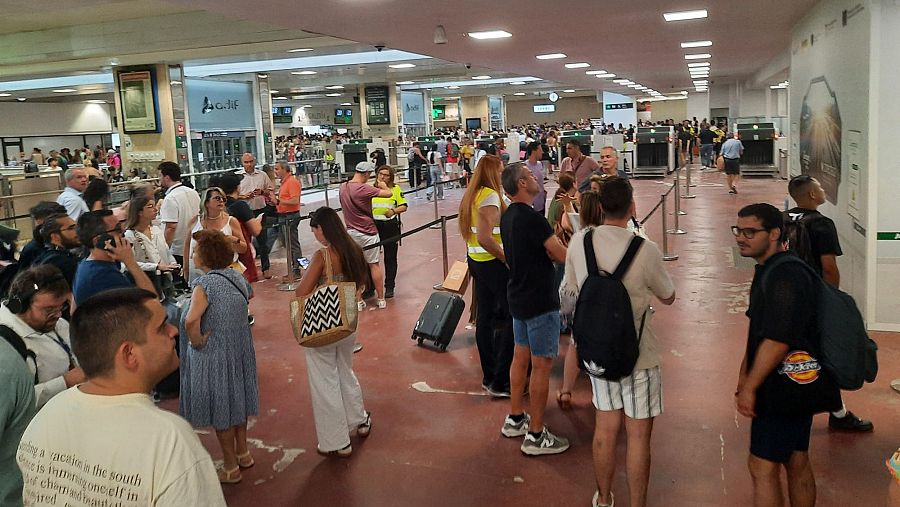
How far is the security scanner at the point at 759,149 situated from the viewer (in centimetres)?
2275

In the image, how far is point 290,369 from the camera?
652cm

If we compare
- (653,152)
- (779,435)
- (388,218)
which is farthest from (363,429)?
(653,152)

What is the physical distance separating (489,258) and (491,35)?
7379mm

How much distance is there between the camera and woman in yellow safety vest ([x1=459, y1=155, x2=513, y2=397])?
16.5ft

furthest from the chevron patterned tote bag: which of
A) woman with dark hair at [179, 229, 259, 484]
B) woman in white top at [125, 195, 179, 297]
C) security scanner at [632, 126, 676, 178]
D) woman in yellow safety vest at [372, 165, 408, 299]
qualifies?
security scanner at [632, 126, 676, 178]

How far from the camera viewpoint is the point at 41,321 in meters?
3.13

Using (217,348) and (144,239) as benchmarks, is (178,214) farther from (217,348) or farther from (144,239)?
(217,348)

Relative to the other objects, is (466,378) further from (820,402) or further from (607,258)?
(820,402)

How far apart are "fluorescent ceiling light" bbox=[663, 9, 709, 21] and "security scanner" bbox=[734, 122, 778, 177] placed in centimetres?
1332

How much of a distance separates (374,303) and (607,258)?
5.50 m

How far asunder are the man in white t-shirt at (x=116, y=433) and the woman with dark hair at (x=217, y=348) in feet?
7.49

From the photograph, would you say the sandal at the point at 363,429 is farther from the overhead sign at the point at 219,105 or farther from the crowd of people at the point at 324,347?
the overhead sign at the point at 219,105

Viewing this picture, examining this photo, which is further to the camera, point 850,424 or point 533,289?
point 850,424

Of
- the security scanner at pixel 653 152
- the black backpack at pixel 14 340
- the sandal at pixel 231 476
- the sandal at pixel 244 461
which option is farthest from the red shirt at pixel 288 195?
the security scanner at pixel 653 152
